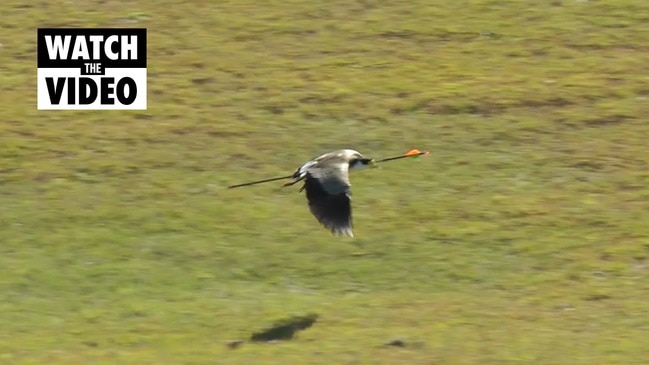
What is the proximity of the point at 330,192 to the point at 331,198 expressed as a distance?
0.16ft

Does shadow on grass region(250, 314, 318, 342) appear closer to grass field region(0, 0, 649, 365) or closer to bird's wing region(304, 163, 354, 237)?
grass field region(0, 0, 649, 365)

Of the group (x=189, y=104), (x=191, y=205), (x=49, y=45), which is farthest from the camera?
(x=49, y=45)

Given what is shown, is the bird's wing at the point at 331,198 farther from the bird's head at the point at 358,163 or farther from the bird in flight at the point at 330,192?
the bird's head at the point at 358,163

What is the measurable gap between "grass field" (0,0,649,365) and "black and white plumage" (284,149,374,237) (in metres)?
0.67

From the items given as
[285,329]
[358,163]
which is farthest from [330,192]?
[285,329]

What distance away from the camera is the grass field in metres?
9.91

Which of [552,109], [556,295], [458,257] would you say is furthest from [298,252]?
[552,109]

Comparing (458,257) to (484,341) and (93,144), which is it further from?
(93,144)

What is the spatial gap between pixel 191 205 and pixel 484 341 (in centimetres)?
370

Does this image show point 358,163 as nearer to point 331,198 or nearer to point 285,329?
point 331,198

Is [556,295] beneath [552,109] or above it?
beneath

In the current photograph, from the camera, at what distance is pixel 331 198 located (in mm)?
10188

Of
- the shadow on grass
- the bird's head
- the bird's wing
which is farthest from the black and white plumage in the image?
Answer: the shadow on grass

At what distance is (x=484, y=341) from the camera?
9602 mm
